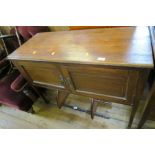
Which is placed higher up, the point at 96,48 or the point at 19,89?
the point at 96,48

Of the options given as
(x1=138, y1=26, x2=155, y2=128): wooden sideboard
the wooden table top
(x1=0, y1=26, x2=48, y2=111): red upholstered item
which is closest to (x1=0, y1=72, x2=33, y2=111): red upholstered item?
(x1=0, y1=26, x2=48, y2=111): red upholstered item

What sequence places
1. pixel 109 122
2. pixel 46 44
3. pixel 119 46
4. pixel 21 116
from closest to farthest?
pixel 119 46, pixel 46 44, pixel 109 122, pixel 21 116

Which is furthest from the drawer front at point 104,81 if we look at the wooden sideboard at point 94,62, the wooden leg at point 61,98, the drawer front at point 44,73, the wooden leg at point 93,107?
the wooden leg at point 61,98

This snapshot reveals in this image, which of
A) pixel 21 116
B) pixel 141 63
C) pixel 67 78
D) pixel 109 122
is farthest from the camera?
pixel 21 116

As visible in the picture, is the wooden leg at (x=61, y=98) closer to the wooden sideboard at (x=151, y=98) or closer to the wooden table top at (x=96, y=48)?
the wooden table top at (x=96, y=48)

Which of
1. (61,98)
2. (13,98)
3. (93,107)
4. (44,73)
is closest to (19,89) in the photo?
(13,98)

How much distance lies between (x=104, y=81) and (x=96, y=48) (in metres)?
0.22

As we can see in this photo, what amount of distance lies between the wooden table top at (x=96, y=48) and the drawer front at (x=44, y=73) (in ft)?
0.21

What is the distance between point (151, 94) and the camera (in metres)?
0.78

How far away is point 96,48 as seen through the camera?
915mm

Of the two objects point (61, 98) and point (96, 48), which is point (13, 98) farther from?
point (96, 48)
